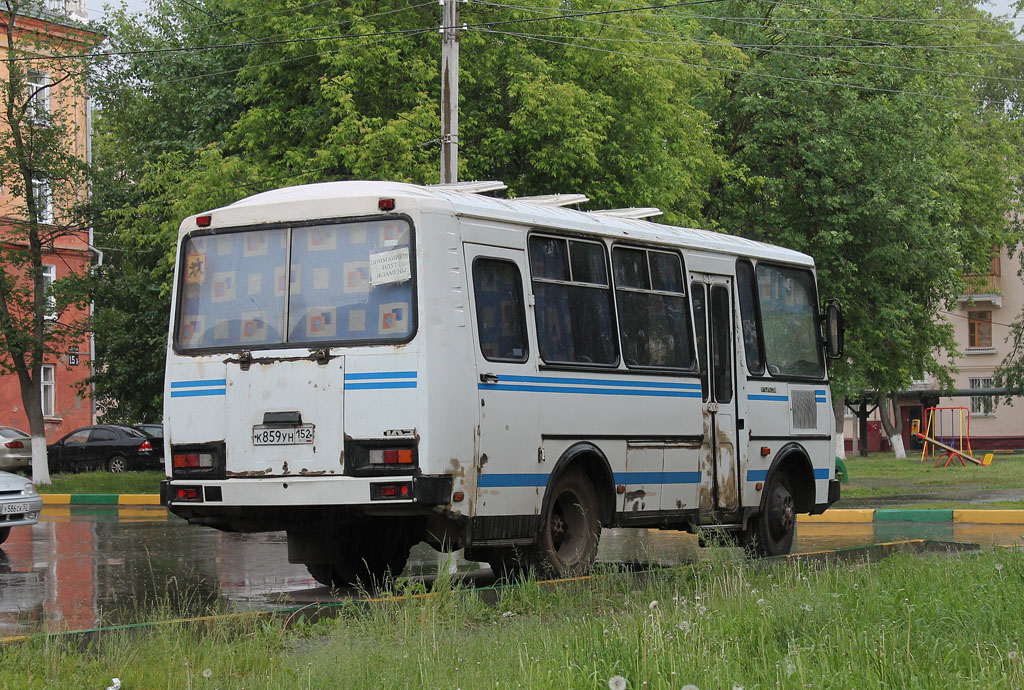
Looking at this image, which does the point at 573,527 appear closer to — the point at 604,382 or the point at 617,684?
the point at 604,382

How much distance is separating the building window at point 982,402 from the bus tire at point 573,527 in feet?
175

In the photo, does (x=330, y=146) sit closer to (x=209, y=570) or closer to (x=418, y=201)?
(x=209, y=570)

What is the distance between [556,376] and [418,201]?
1.94 metres

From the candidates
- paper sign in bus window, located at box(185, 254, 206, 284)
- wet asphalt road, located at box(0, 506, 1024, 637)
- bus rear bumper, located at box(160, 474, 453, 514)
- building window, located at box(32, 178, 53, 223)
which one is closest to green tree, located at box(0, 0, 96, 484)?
building window, located at box(32, 178, 53, 223)

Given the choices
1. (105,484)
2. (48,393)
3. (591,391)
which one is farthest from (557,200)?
(48,393)

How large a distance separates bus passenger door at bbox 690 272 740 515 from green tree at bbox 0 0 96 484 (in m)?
19.2

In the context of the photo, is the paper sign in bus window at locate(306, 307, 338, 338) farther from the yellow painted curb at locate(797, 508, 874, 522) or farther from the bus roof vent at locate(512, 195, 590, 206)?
the yellow painted curb at locate(797, 508, 874, 522)

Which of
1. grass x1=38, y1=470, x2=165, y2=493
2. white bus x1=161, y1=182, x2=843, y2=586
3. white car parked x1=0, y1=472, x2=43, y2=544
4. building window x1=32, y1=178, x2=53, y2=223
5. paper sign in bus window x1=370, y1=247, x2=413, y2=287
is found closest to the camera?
white bus x1=161, y1=182, x2=843, y2=586

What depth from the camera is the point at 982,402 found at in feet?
208

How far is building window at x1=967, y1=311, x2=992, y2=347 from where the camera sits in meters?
65.9

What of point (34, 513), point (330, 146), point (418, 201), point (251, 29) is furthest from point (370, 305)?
point (251, 29)

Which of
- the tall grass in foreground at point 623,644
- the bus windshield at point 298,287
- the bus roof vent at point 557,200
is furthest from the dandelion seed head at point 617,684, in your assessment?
the bus roof vent at point 557,200

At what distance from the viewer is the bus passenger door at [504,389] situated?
1032 centimetres

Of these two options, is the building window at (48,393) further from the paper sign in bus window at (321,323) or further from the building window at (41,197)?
the paper sign in bus window at (321,323)
